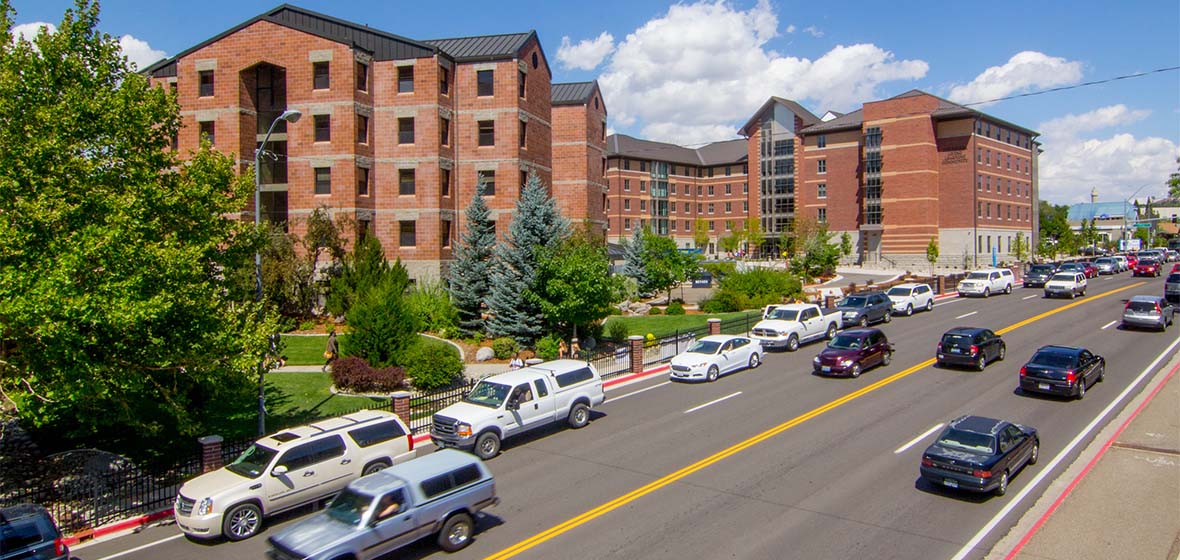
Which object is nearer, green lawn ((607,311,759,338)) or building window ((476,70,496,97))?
green lawn ((607,311,759,338))

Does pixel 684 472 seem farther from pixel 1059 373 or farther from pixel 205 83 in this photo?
pixel 205 83

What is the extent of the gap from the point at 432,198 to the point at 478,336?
1113cm

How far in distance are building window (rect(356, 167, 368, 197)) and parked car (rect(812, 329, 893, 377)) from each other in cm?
2669

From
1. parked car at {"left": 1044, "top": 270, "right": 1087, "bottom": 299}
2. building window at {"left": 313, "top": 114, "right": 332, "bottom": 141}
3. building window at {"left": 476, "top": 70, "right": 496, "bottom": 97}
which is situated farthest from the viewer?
parked car at {"left": 1044, "top": 270, "right": 1087, "bottom": 299}

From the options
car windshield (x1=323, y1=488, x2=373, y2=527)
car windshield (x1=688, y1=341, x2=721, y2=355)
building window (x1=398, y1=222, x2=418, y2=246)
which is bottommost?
car windshield (x1=323, y1=488, x2=373, y2=527)

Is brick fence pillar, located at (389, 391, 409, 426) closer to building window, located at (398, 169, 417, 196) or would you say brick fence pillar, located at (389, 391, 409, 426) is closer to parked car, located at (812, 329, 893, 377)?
parked car, located at (812, 329, 893, 377)

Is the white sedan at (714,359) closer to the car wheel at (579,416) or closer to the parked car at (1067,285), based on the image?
the car wheel at (579,416)

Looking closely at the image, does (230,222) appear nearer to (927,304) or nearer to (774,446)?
(774,446)

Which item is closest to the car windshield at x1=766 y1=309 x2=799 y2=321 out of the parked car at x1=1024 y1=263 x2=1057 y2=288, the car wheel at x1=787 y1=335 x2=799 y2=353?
the car wheel at x1=787 y1=335 x2=799 y2=353

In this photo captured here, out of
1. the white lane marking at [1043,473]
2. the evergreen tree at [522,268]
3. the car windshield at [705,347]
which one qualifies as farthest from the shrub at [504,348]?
the white lane marking at [1043,473]

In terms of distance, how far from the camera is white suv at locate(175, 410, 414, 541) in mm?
13570

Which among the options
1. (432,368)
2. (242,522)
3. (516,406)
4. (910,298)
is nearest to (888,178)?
(910,298)

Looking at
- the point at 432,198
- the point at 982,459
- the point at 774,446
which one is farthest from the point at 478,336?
the point at 982,459

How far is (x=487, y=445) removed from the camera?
18312 mm
